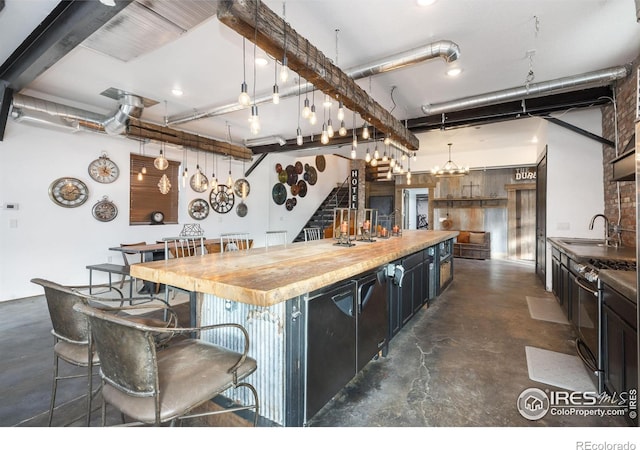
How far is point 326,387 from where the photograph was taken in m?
1.79

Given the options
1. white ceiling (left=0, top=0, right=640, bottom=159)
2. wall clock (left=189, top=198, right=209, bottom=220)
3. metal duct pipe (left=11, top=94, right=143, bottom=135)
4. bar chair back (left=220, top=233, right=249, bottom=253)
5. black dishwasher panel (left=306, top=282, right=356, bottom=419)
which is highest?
white ceiling (left=0, top=0, right=640, bottom=159)

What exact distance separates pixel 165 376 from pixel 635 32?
4918 millimetres

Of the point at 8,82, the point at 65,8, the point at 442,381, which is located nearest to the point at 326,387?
the point at 442,381

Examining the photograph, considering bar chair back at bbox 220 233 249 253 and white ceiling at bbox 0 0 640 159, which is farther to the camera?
bar chair back at bbox 220 233 249 253

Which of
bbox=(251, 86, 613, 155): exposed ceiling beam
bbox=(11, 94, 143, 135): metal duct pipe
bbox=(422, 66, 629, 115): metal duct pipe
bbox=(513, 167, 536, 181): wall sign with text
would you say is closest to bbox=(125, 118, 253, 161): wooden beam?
bbox=(11, 94, 143, 135): metal duct pipe

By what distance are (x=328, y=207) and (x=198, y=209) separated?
5.06 meters

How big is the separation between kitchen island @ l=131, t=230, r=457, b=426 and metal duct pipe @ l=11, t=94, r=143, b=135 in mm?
3492

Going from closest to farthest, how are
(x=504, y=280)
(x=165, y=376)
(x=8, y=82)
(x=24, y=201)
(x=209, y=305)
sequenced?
(x=165, y=376) → (x=209, y=305) → (x=8, y=82) → (x=24, y=201) → (x=504, y=280)

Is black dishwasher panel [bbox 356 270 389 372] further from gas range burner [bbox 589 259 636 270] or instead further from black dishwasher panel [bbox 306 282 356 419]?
gas range burner [bbox 589 259 636 270]

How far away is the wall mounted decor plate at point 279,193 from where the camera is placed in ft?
29.2

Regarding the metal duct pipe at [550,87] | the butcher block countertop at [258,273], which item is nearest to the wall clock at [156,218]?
the butcher block countertop at [258,273]

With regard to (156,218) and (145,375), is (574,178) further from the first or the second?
(156,218)

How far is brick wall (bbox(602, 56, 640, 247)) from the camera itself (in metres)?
3.36

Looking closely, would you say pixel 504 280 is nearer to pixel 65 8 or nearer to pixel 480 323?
pixel 480 323
